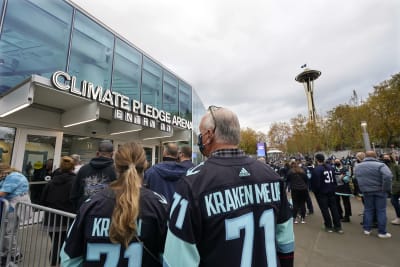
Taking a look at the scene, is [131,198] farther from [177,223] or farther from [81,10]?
[81,10]

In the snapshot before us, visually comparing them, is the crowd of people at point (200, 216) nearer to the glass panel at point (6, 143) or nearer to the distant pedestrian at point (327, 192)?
the distant pedestrian at point (327, 192)

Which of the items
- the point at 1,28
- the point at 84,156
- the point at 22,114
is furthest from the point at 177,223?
the point at 84,156

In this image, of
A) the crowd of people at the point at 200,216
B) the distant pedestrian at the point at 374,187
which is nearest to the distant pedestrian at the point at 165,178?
the crowd of people at the point at 200,216

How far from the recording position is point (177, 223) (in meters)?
1.08

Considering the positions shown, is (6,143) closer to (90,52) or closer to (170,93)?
(90,52)

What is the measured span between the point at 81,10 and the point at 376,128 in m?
25.2

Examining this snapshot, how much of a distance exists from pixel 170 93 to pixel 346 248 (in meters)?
11.1

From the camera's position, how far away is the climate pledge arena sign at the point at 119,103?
224 inches

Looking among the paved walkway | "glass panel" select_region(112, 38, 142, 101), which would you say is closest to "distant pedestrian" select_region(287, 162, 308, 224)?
the paved walkway

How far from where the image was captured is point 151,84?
11.4 metres

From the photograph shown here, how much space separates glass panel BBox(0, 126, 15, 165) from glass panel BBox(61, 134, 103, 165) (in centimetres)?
148

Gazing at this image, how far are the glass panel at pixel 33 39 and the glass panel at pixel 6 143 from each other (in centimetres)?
112

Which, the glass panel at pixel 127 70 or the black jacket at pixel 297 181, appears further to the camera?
the glass panel at pixel 127 70

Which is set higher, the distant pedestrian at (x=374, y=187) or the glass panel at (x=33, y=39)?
the glass panel at (x=33, y=39)
